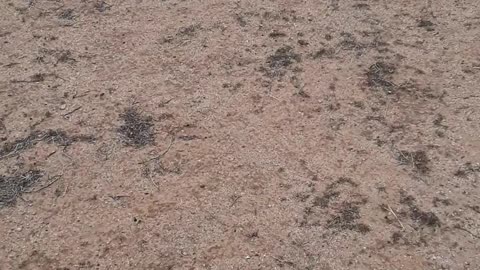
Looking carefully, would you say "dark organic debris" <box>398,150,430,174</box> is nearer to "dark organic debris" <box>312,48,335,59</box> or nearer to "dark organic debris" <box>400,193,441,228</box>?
"dark organic debris" <box>400,193,441,228</box>

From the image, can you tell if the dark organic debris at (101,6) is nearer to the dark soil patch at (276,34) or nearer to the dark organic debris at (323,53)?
the dark soil patch at (276,34)

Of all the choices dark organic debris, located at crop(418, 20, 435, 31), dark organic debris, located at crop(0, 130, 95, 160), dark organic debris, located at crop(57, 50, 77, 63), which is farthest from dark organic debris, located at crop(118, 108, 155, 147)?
dark organic debris, located at crop(418, 20, 435, 31)

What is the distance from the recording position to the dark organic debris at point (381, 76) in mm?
3258

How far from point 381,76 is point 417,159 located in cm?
68

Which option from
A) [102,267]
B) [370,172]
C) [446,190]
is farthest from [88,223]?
[446,190]

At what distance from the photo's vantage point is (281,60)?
11.3 ft

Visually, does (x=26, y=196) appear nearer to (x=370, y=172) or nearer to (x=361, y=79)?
(x=370, y=172)

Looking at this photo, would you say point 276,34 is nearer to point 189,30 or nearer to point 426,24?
point 189,30

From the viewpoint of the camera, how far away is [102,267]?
244 cm

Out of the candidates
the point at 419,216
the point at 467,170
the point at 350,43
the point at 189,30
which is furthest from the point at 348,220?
the point at 189,30

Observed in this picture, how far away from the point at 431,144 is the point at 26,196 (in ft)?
6.84

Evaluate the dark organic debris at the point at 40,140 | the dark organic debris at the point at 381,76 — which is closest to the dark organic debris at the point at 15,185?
the dark organic debris at the point at 40,140

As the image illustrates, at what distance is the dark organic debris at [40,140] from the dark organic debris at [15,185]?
0.56 feet

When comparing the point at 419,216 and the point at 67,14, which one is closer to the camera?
the point at 419,216
